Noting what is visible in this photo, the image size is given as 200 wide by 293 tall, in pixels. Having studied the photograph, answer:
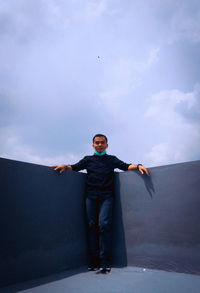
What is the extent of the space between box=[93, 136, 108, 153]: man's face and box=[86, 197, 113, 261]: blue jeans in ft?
2.38

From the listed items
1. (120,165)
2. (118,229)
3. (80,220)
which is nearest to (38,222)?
(80,220)

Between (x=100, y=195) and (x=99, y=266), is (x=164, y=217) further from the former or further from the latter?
(x=99, y=266)

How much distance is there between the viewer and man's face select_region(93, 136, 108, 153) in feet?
10.7

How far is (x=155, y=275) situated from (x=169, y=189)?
0.93 m

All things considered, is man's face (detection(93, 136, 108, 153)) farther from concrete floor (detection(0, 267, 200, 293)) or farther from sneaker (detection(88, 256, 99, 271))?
concrete floor (detection(0, 267, 200, 293))

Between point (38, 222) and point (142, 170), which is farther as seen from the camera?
point (142, 170)

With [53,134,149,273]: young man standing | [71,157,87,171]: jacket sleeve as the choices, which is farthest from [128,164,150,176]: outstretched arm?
[71,157,87,171]: jacket sleeve

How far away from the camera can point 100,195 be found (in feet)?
9.50

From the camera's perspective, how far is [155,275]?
235cm

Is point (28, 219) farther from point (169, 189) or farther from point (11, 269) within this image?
point (169, 189)

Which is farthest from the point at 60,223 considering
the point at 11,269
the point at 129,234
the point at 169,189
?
the point at 169,189

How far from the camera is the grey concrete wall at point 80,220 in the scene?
221 centimetres

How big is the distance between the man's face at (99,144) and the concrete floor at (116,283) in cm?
154

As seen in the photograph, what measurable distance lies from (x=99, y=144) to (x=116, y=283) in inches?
68.5
